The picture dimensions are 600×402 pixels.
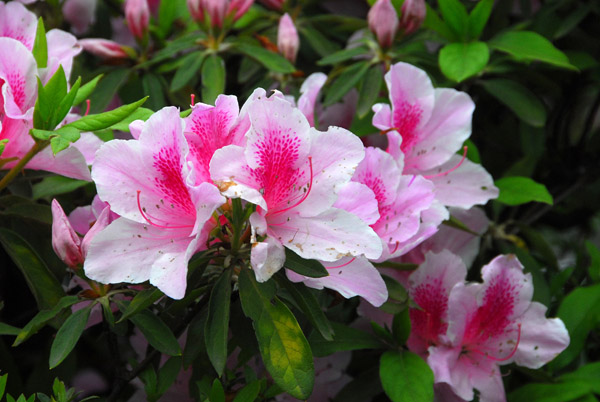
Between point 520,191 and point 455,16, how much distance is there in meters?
0.40

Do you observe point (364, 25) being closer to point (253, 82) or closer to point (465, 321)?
point (253, 82)

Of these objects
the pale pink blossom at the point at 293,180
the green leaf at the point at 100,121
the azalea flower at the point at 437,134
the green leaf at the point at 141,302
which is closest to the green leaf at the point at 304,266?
the pale pink blossom at the point at 293,180

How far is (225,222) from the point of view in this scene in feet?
3.18

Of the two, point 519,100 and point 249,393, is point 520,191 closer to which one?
point 519,100

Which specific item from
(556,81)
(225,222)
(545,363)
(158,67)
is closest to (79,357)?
Result: (158,67)

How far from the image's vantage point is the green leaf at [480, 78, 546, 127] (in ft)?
5.15

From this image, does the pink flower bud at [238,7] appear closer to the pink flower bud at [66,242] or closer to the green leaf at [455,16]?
the green leaf at [455,16]

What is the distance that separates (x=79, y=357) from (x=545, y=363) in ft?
3.47

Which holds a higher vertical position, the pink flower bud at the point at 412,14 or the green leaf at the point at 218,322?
the pink flower bud at the point at 412,14

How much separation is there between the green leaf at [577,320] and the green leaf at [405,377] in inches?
13.6

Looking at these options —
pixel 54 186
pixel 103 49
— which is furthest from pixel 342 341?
pixel 103 49

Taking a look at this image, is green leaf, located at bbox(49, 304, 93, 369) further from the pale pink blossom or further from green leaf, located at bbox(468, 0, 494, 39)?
green leaf, located at bbox(468, 0, 494, 39)

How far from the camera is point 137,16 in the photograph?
4.92ft

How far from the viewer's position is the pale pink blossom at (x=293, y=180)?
0.90 m
